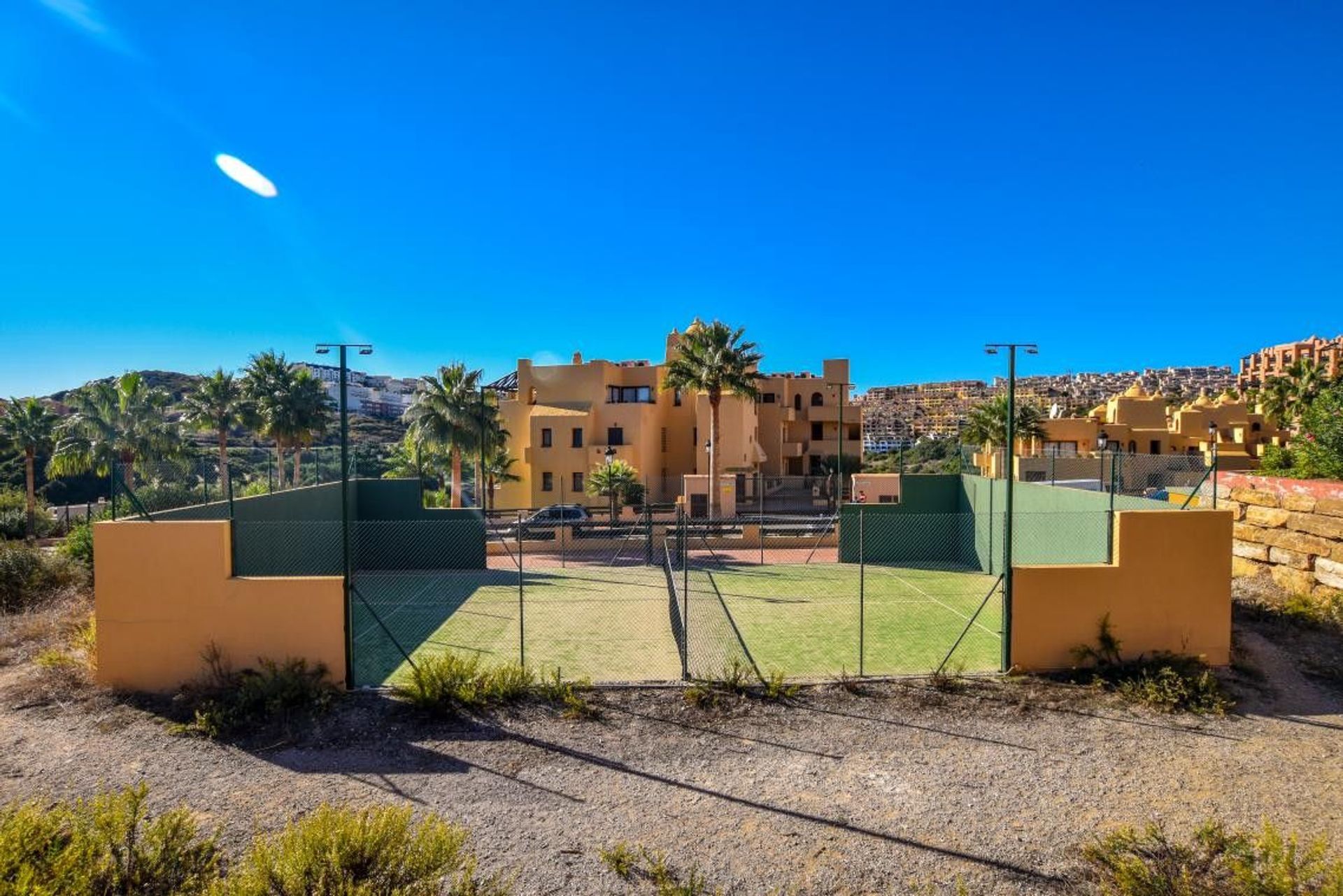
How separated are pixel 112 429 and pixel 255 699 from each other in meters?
29.2

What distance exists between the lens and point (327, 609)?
9570 mm

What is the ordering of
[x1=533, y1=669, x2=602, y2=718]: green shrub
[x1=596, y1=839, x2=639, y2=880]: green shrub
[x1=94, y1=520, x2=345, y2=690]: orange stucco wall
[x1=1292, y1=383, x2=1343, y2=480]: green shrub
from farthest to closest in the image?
[x1=1292, y1=383, x2=1343, y2=480]: green shrub
[x1=94, y1=520, x2=345, y2=690]: orange stucco wall
[x1=533, y1=669, x2=602, y2=718]: green shrub
[x1=596, y1=839, x2=639, y2=880]: green shrub

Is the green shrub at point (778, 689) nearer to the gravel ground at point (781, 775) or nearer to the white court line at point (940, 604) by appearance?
the gravel ground at point (781, 775)

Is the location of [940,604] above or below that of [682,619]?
below

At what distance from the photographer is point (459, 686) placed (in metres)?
9.08

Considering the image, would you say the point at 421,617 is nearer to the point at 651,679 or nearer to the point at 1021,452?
the point at 651,679

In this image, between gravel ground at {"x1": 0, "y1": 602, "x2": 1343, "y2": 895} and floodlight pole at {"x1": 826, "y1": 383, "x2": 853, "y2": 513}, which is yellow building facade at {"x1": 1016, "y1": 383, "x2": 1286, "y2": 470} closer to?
floodlight pole at {"x1": 826, "y1": 383, "x2": 853, "y2": 513}

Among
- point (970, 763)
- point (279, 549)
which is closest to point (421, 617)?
point (279, 549)

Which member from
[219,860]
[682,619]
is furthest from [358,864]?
[682,619]

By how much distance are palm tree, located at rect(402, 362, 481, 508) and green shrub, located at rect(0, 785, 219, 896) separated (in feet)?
88.8

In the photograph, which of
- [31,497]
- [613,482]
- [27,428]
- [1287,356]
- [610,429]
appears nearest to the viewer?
[31,497]

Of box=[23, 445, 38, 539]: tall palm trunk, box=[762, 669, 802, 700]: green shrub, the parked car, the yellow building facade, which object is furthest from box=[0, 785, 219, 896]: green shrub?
the yellow building facade

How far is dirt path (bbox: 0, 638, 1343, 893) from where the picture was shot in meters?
6.09

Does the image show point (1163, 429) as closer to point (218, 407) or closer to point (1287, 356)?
point (218, 407)
